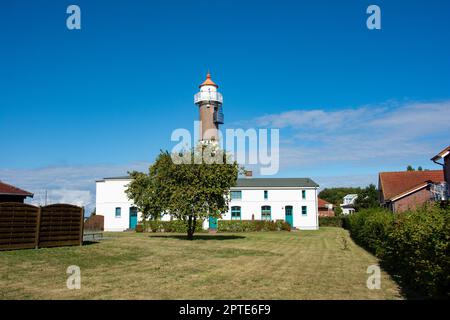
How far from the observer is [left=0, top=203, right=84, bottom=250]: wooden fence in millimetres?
16391

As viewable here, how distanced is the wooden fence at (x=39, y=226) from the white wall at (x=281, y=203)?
29.5 metres

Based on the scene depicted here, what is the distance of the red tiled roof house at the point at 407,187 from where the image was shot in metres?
34.9

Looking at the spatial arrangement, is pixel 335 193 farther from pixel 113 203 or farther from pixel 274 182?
pixel 113 203

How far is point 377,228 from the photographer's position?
53.8 ft

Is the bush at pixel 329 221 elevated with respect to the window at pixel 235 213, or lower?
lower

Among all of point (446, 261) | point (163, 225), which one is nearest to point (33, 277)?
point (446, 261)

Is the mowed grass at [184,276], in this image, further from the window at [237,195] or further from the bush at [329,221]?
the bush at [329,221]

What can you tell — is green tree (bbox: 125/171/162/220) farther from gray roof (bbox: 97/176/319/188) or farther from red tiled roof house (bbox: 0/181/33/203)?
gray roof (bbox: 97/176/319/188)

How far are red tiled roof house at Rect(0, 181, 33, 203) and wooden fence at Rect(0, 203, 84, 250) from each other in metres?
6.45

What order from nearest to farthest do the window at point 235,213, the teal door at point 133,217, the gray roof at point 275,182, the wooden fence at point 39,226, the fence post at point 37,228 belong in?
the wooden fence at point 39,226
the fence post at point 37,228
the teal door at point 133,217
the window at point 235,213
the gray roof at point 275,182

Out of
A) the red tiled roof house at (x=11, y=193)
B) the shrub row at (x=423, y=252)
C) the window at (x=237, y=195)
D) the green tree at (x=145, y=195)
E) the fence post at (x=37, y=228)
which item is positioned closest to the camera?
the shrub row at (x=423, y=252)

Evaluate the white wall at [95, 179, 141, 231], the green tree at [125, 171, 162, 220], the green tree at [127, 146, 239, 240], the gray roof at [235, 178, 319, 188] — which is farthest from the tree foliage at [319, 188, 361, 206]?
the green tree at [125, 171, 162, 220]

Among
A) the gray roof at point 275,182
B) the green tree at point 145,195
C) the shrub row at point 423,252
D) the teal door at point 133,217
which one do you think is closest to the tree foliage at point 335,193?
the gray roof at point 275,182

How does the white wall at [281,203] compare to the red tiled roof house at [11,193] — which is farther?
the white wall at [281,203]
